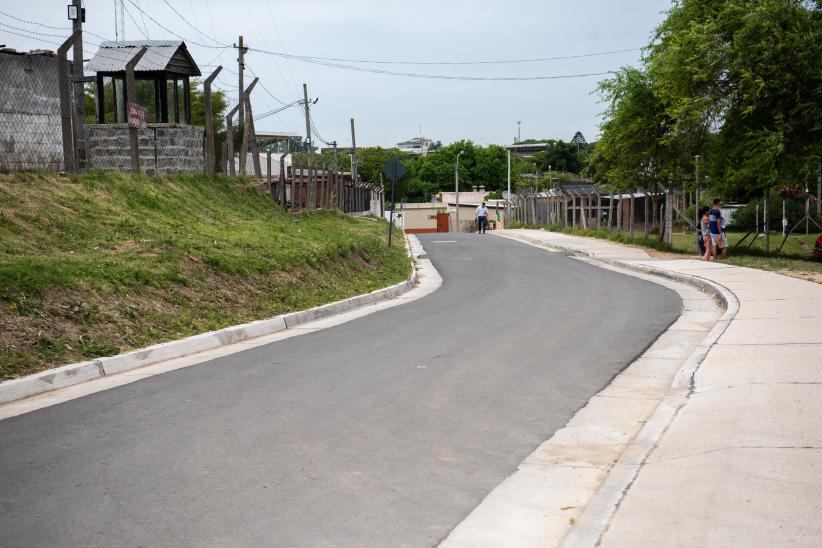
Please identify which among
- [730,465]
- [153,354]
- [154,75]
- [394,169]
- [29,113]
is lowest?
[153,354]

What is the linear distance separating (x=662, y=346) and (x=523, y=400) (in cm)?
394

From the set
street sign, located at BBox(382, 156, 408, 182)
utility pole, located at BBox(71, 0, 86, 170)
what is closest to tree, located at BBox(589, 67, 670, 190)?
street sign, located at BBox(382, 156, 408, 182)

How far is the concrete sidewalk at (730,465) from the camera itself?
15.1 ft

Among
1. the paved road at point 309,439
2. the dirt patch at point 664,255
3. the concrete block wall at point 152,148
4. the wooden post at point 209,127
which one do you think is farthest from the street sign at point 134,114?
the dirt patch at point 664,255

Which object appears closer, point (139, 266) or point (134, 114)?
point (139, 266)

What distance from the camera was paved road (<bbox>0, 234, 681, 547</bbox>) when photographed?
16.3 feet

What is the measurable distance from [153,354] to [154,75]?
19.0 metres

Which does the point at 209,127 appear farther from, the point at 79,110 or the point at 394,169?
the point at 394,169

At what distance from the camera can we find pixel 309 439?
21.8 ft

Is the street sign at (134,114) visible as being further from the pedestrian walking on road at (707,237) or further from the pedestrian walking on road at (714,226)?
the pedestrian walking on road at (714,226)

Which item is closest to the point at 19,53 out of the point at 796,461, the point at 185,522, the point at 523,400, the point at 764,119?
the point at 523,400

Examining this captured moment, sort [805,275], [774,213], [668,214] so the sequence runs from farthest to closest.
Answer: [774,213] → [668,214] → [805,275]

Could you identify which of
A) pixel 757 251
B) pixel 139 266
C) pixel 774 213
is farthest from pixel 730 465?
pixel 774 213

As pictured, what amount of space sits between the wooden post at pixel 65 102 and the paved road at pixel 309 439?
895cm
